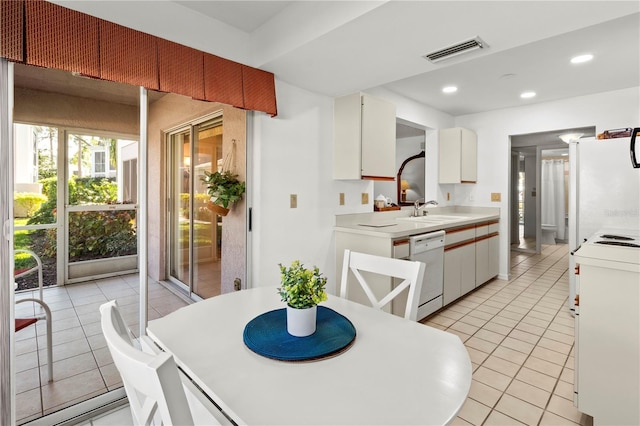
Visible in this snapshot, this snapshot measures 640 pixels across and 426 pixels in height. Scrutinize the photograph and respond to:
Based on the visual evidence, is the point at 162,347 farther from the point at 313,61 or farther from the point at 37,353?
the point at 313,61

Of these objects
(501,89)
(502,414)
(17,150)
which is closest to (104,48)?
(17,150)

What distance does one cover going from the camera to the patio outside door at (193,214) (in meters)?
3.05

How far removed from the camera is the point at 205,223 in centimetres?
326

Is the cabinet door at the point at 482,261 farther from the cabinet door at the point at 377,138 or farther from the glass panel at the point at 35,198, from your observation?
the glass panel at the point at 35,198

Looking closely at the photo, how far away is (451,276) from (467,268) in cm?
44

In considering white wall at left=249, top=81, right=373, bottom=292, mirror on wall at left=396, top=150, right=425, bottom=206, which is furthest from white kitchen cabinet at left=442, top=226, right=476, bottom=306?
mirror on wall at left=396, top=150, right=425, bottom=206

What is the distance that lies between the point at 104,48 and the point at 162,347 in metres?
Result: 1.64

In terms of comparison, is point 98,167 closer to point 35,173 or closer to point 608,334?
point 35,173

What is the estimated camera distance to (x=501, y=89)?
369 centimetres

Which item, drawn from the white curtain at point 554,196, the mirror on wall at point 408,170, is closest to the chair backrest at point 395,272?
the mirror on wall at point 408,170

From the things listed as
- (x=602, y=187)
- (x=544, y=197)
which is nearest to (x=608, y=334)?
(x=602, y=187)

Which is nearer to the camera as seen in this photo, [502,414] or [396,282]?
[502,414]

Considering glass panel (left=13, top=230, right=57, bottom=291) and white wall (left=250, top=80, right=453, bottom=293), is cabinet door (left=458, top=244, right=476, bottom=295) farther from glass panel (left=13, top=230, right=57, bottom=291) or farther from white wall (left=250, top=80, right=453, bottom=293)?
glass panel (left=13, top=230, right=57, bottom=291)

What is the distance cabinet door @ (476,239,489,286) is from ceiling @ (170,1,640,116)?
1942mm
